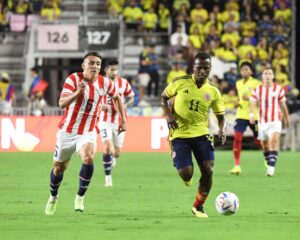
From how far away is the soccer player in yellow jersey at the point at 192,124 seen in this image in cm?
1169

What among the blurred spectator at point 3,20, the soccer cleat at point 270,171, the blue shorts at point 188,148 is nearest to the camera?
the blue shorts at point 188,148

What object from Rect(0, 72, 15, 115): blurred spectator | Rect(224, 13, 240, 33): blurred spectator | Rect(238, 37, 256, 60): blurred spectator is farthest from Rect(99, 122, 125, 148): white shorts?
Rect(224, 13, 240, 33): blurred spectator

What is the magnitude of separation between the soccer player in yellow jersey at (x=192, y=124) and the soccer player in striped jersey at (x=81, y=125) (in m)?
0.92

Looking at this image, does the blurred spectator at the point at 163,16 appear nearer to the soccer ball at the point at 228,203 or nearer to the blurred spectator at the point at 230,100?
the blurred spectator at the point at 230,100

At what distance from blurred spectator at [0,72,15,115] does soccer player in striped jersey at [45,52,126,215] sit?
17.0 meters

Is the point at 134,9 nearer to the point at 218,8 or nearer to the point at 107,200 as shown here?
the point at 218,8

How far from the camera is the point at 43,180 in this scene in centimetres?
1778

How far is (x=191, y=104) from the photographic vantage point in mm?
11805

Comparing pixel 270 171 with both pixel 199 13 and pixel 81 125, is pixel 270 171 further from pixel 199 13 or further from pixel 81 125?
pixel 199 13

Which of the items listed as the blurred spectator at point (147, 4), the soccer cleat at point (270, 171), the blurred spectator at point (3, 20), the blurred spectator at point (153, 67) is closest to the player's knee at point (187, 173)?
the soccer cleat at point (270, 171)

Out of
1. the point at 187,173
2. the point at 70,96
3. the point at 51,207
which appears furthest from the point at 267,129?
the point at 70,96

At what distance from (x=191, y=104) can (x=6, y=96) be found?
1838cm

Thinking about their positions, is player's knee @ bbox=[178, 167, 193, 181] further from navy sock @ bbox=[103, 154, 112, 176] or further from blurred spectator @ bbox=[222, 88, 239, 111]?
blurred spectator @ bbox=[222, 88, 239, 111]

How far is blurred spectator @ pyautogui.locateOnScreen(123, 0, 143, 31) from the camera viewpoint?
32719 millimetres
